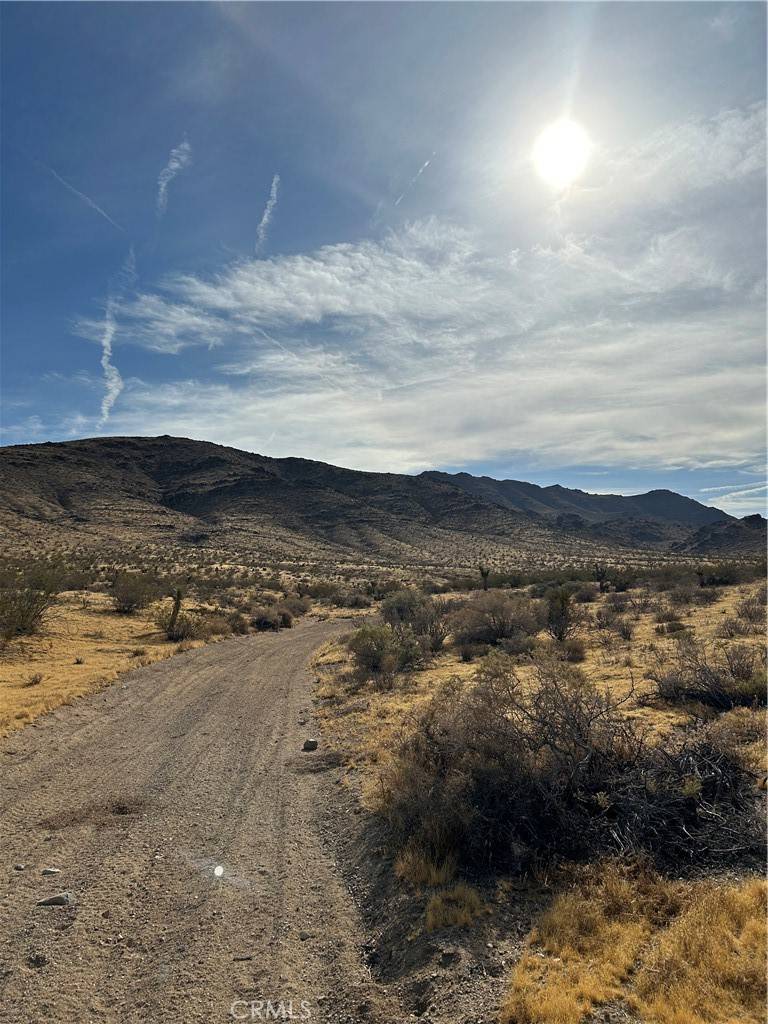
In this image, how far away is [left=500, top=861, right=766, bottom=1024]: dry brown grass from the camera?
400cm

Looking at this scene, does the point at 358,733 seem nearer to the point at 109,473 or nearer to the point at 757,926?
the point at 757,926

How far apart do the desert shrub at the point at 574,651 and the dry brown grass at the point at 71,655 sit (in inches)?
573

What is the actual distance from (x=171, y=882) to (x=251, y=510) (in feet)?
350

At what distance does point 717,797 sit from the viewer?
20.9 ft

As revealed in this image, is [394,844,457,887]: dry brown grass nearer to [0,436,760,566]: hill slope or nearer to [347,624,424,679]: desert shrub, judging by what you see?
[347,624,424,679]: desert shrub

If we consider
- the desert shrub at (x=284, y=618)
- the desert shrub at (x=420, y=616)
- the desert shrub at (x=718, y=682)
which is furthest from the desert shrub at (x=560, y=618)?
the desert shrub at (x=284, y=618)

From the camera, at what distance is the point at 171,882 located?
6.18 meters

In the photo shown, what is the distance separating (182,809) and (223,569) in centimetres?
4752

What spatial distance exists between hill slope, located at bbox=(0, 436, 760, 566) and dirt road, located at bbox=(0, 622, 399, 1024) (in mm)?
61130

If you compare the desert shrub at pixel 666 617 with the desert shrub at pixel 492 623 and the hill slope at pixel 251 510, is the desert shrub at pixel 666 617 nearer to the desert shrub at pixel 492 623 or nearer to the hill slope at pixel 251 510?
the desert shrub at pixel 492 623

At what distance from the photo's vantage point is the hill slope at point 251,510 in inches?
3179

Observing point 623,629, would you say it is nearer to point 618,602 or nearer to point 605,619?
point 605,619

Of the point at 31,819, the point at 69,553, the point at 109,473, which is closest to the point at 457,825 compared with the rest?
the point at 31,819

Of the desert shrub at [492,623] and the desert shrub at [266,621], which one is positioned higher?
the desert shrub at [492,623]
